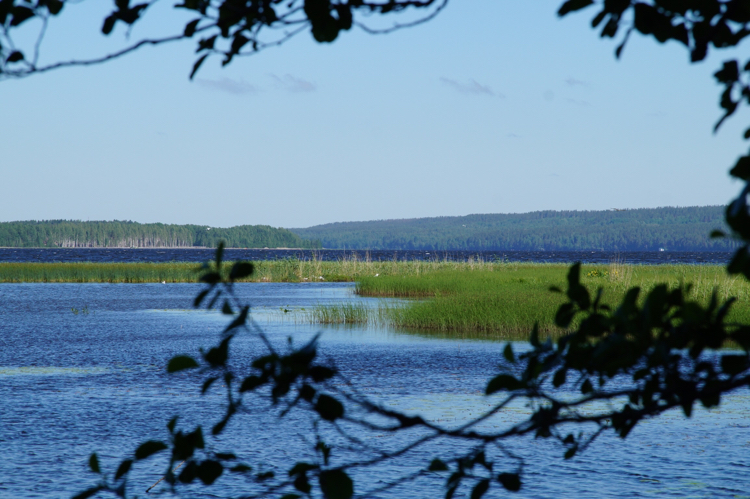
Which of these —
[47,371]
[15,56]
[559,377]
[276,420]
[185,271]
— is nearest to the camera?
[15,56]

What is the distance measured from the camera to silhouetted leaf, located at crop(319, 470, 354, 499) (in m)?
1.83

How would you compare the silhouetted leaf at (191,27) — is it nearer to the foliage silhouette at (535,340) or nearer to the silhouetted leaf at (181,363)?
the foliage silhouette at (535,340)

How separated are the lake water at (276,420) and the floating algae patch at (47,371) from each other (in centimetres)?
2

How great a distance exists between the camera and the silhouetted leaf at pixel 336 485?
1825mm

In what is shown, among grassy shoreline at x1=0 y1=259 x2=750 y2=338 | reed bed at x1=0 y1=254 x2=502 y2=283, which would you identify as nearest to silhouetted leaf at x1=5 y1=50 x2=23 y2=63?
grassy shoreline at x1=0 y1=259 x2=750 y2=338

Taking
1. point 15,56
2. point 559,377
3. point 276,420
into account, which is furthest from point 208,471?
point 276,420

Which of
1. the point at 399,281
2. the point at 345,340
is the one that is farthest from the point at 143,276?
the point at 345,340

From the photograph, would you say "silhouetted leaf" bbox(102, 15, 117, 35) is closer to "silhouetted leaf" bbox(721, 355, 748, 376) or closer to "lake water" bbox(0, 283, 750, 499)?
"silhouetted leaf" bbox(721, 355, 748, 376)

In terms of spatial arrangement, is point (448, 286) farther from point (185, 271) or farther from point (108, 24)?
point (108, 24)

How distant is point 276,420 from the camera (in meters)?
6.20

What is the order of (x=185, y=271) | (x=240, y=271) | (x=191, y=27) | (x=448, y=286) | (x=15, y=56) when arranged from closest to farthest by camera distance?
1. (x=240, y=271)
2. (x=15, y=56)
3. (x=191, y=27)
4. (x=448, y=286)
5. (x=185, y=271)

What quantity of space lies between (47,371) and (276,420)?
9.82 m

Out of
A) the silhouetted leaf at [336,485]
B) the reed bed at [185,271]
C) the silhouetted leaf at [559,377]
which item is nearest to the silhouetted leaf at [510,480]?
the silhouetted leaf at [559,377]

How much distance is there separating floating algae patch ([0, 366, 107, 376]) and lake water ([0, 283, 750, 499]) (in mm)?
20
